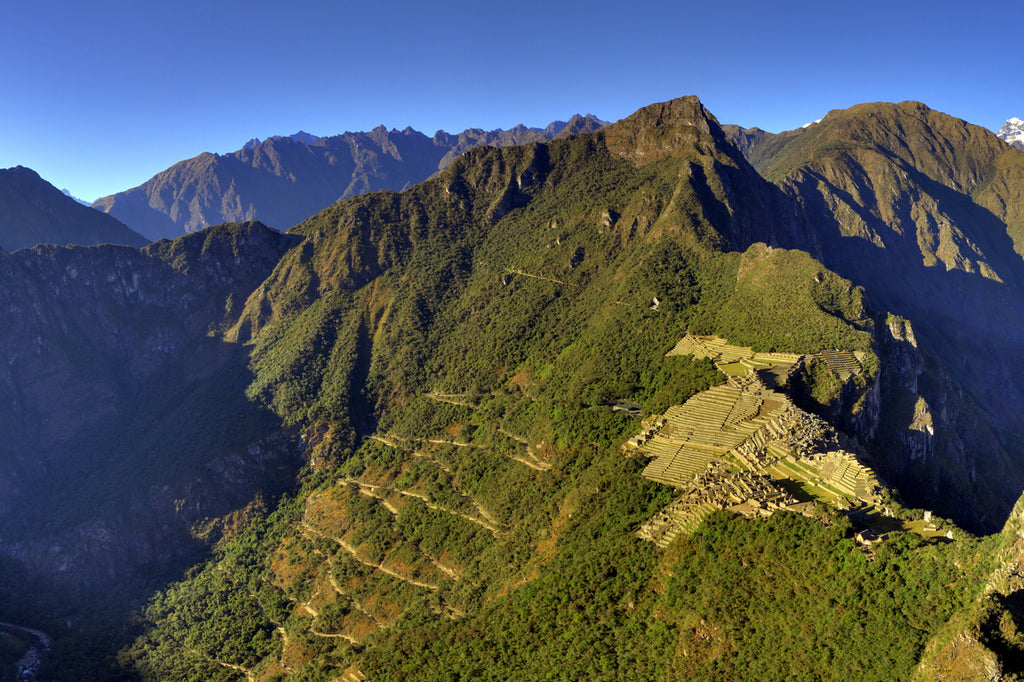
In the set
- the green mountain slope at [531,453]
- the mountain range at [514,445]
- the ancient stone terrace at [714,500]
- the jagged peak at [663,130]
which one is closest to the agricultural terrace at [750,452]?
the ancient stone terrace at [714,500]

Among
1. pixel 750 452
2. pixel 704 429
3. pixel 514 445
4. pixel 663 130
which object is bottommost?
pixel 514 445

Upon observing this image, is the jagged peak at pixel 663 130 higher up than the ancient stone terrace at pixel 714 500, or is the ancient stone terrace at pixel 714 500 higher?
the jagged peak at pixel 663 130

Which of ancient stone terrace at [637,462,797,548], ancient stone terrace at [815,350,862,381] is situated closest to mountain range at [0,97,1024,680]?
ancient stone terrace at [637,462,797,548]

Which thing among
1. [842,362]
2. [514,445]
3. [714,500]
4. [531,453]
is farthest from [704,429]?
[514,445]

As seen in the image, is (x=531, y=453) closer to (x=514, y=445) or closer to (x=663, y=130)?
(x=514, y=445)

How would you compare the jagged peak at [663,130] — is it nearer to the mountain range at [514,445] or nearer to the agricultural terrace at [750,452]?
the mountain range at [514,445]

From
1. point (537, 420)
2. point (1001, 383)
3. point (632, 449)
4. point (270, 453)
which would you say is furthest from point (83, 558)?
point (1001, 383)
